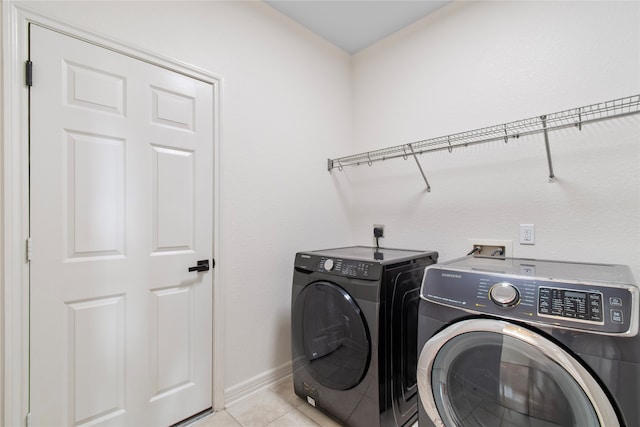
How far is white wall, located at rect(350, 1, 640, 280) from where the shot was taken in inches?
55.9

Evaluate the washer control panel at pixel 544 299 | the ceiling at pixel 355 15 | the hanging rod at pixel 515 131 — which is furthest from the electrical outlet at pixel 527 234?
the ceiling at pixel 355 15

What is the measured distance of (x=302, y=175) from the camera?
86.6 inches

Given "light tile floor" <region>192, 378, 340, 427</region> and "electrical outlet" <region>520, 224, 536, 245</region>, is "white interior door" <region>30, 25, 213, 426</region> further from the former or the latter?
"electrical outlet" <region>520, 224, 536, 245</region>

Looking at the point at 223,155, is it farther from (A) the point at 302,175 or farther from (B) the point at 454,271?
(B) the point at 454,271

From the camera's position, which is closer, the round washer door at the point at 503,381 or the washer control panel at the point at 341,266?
the round washer door at the point at 503,381

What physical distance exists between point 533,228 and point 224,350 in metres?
1.93

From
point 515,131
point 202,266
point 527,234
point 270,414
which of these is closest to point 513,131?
point 515,131

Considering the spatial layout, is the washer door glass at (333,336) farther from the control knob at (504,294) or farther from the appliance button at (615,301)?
the appliance button at (615,301)

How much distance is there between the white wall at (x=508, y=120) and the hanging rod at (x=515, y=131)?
0.19 feet

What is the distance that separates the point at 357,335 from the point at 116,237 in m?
1.27

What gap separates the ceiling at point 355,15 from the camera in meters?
1.97

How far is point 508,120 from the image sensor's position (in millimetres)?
1729

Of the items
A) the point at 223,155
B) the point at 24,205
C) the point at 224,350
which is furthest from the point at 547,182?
the point at 24,205

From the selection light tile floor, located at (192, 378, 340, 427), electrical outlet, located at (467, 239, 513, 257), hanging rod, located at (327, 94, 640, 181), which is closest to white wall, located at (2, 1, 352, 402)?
light tile floor, located at (192, 378, 340, 427)
